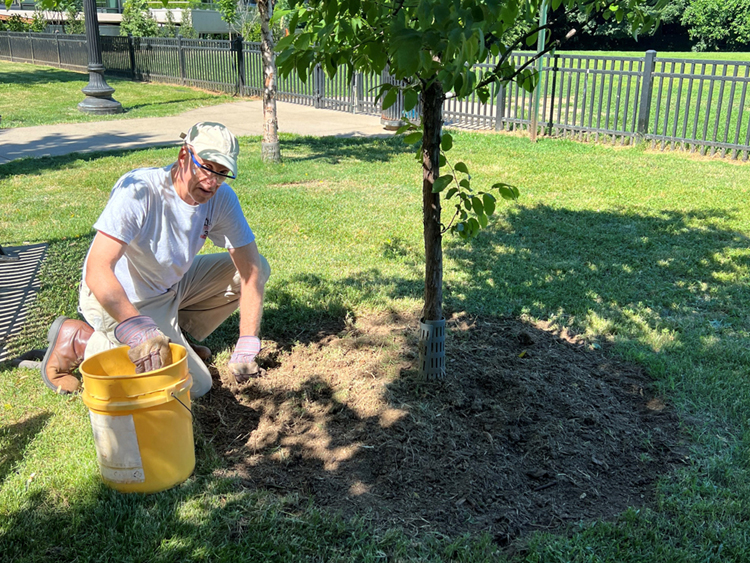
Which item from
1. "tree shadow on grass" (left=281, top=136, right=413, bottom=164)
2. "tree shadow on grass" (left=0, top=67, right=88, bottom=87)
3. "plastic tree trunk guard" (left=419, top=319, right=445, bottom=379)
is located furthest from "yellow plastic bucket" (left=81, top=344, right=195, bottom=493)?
"tree shadow on grass" (left=0, top=67, right=88, bottom=87)

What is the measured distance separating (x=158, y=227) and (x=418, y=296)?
6.98ft

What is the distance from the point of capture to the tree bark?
300cm

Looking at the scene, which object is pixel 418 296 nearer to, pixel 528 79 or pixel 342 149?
pixel 528 79

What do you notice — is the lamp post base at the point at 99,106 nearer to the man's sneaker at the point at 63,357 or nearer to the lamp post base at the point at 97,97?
the lamp post base at the point at 97,97

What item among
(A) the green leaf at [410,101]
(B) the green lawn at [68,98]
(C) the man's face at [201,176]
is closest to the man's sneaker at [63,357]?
(C) the man's face at [201,176]

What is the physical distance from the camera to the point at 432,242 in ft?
10.8

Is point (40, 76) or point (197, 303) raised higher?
point (40, 76)

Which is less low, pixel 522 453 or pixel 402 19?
pixel 402 19

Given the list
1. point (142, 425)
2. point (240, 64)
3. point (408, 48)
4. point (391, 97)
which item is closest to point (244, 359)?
point (142, 425)

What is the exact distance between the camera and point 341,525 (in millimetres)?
2631

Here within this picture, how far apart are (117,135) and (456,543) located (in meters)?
11.1

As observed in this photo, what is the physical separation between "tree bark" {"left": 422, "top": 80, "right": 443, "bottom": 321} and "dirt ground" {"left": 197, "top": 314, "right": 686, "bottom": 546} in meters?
0.46

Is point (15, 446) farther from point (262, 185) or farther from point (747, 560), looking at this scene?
point (262, 185)

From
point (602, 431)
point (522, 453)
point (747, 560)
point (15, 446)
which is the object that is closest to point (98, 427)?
point (15, 446)
